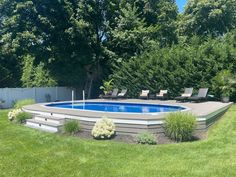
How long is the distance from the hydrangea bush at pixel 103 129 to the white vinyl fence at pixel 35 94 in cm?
1544

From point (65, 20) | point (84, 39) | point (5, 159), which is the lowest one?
point (5, 159)

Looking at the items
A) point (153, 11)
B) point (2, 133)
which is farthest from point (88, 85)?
point (2, 133)

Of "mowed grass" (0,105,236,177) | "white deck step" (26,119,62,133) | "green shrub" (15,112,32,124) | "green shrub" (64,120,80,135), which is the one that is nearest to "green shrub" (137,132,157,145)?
"mowed grass" (0,105,236,177)

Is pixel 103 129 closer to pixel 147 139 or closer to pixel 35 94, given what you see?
pixel 147 139

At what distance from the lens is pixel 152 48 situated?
73.6 feet

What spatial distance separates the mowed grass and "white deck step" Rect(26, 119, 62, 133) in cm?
90

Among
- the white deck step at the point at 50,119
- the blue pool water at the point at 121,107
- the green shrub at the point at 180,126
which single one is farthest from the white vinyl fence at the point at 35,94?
the green shrub at the point at 180,126

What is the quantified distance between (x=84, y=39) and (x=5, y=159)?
1687 cm

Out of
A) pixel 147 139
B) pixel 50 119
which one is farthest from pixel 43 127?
pixel 147 139

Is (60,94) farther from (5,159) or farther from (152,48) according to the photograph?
(5,159)

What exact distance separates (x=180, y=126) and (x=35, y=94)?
18726 millimetres

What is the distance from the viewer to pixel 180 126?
8195 mm

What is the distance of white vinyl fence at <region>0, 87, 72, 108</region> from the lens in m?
22.5

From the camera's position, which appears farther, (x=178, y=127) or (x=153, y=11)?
(x=153, y=11)
